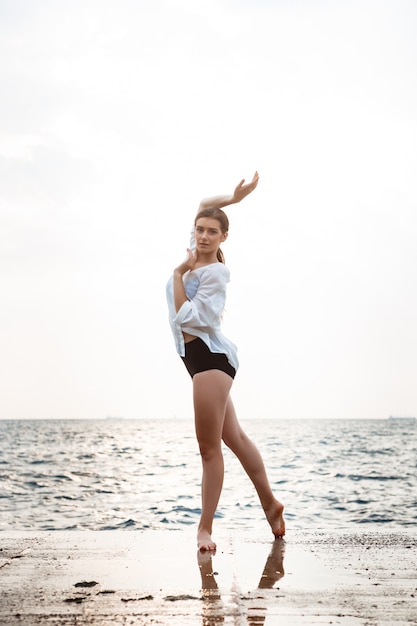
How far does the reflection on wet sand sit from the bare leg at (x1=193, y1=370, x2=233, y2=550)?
1.50 ft

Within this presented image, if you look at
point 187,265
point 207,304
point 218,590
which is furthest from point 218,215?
point 218,590

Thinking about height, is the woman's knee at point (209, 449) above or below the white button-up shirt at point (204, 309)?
below

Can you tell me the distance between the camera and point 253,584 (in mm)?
3285

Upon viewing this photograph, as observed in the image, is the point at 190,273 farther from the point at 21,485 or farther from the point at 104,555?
the point at 21,485

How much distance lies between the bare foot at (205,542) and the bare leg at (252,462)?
583 millimetres

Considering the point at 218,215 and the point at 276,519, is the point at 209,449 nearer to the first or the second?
the point at 276,519

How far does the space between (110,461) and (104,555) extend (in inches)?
956

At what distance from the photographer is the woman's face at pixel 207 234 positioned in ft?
15.5

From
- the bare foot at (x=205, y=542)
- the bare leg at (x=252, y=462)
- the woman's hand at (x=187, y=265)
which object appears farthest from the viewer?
the bare leg at (x=252, y=462)

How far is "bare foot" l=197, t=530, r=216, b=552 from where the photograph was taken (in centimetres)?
423

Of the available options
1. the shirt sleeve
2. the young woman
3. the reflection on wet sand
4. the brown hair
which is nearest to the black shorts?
the young woman

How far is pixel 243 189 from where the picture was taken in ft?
16.0

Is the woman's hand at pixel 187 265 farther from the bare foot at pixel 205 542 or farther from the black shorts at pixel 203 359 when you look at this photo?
the bare foot at pixel 205 542

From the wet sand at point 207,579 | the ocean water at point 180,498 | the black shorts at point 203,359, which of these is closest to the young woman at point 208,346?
the black shorts at point 203,359
